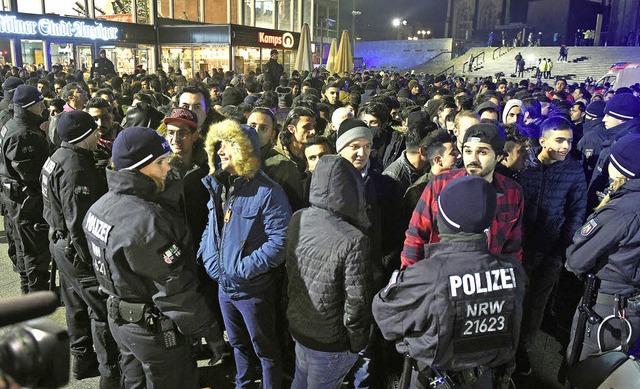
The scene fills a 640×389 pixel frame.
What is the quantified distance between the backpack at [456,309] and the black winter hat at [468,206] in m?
0.16

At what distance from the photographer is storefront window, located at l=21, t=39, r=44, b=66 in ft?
78.0

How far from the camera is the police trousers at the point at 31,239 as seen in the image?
5324 mm

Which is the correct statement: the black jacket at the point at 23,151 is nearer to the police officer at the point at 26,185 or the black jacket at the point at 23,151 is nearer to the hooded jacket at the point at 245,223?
the police officer at the point at 26,185

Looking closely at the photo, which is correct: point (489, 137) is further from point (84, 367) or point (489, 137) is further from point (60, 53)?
point (60, 53)

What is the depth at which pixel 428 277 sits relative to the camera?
2.45m

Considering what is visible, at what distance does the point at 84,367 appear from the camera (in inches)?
169

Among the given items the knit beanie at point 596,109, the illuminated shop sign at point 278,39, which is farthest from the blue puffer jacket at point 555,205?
the illuminated shop sign at point 278,39

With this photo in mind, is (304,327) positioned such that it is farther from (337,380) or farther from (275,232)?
(275,232)

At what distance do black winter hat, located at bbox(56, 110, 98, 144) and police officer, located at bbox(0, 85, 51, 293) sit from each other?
67.7 inches

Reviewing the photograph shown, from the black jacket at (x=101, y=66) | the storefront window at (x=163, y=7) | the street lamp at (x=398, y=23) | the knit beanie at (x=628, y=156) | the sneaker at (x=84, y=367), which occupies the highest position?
the street lamp at (x=398, y=23)

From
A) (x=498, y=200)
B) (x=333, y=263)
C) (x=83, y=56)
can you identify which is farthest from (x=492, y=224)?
(x=83, y=56)

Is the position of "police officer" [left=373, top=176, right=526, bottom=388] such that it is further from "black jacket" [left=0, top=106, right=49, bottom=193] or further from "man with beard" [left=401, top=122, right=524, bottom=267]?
"black jacket" [left=0, top=106, right=49, bottom=193]

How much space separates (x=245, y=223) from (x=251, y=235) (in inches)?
3.9

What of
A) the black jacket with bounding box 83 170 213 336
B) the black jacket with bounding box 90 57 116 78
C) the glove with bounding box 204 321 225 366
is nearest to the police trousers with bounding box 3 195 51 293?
the black jacket with bounding box 83 170 213 336
